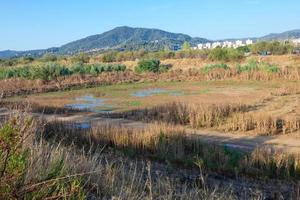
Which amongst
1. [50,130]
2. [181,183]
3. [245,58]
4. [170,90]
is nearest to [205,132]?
[50,130]

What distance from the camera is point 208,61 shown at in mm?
56094

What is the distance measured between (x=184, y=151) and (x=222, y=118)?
5.79 metres

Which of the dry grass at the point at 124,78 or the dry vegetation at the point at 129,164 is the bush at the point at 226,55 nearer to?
the dry grass at the point at 124,78

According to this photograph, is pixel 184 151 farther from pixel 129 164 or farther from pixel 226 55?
pixel 226 55

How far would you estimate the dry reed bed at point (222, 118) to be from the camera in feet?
48.1

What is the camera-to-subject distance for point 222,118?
659 inches

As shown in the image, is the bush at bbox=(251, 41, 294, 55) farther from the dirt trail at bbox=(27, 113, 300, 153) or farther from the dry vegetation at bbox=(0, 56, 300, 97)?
the dirt trail at bbox=(27, 113, 300, 153)

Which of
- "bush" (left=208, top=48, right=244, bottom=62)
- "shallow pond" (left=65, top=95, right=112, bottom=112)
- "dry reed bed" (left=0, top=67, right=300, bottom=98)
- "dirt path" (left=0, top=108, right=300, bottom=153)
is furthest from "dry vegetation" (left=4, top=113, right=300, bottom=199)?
"bush" (left=208, top=48, right=244, bottom=62)

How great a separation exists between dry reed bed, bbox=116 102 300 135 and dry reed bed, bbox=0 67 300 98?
50.7 ft

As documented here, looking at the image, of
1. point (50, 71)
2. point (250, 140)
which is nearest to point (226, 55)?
point (50, 71)

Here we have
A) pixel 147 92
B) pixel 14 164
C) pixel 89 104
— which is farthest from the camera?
pixel 147 92

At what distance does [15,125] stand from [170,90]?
92.1 ft

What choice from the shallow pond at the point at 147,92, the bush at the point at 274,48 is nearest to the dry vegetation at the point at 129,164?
the shallow pond at the point at 147,92

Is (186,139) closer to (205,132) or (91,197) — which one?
(205,132)
